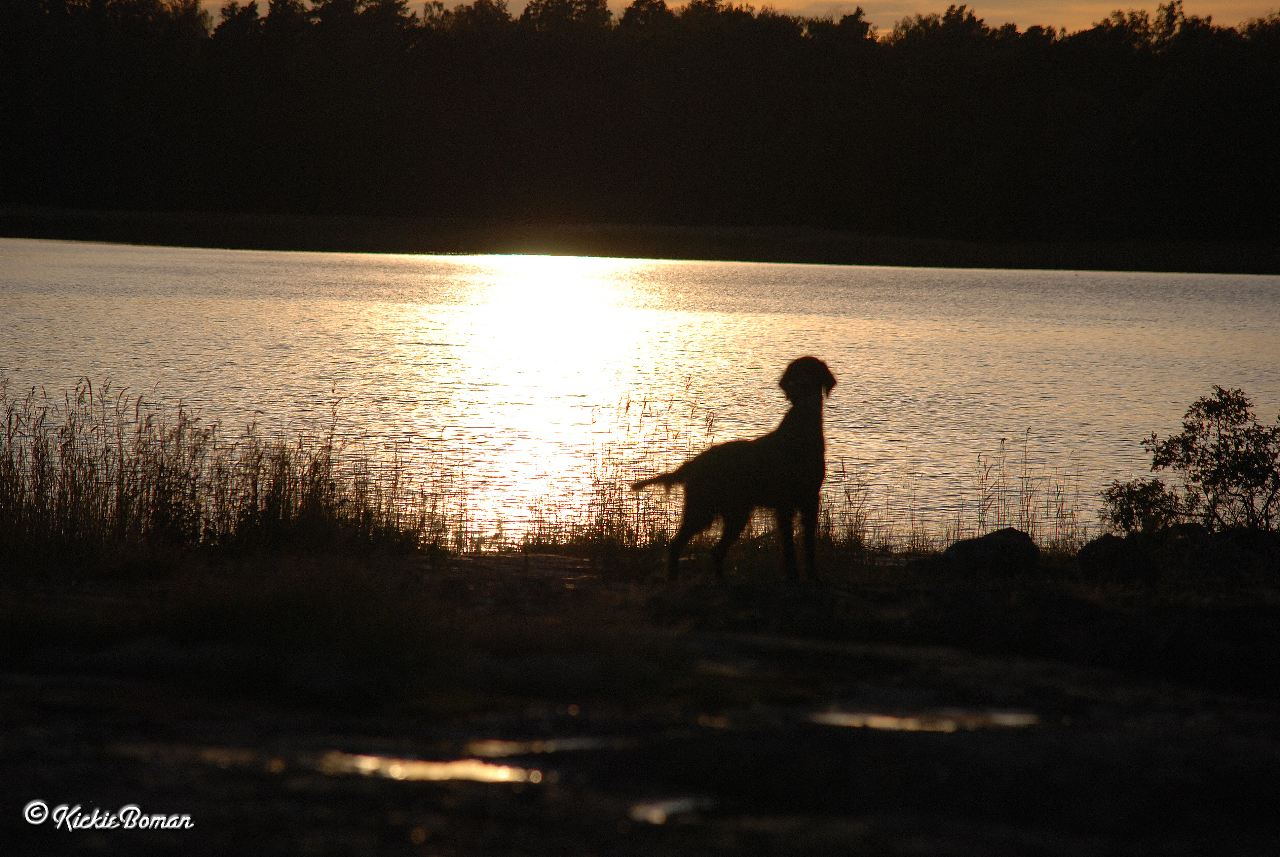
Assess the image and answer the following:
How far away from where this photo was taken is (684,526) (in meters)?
7.76

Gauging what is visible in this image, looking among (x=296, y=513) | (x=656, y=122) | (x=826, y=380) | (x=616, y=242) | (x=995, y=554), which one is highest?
(x=656, y=122)

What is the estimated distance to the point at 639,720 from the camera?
14.5 feet

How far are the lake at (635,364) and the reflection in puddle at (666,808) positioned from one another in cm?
807

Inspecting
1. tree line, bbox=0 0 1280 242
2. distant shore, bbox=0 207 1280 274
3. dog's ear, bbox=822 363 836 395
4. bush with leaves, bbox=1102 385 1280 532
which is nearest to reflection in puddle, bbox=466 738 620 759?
dog's ear, bbox=822 363 836 395

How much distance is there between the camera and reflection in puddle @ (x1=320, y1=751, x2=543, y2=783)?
12.2ft

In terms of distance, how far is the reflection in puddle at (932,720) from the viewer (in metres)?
4.30

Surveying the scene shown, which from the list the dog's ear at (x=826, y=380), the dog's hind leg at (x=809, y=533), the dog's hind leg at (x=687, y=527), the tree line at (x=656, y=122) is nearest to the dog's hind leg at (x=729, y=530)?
the dog's hind leg at (x=687, y=527)

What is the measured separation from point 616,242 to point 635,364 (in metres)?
47.8

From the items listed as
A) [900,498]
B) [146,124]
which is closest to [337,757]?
[900,498]

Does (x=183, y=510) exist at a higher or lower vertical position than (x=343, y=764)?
lower

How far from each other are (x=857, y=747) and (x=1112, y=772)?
31.2 inches

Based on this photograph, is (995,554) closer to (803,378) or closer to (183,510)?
(803,378)

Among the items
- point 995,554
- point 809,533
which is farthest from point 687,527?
point 995,554

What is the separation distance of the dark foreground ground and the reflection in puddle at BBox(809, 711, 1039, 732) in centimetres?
2
